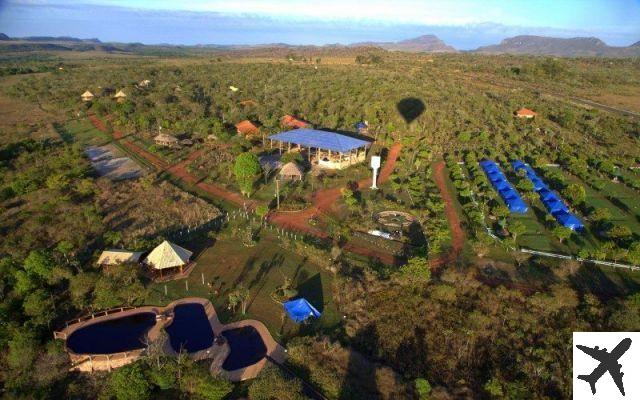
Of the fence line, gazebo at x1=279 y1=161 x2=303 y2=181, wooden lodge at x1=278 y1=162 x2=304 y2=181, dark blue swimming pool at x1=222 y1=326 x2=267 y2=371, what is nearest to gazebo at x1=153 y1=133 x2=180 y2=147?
→ wooden lodge at x1=278 y1=162 x2=304 y2=181

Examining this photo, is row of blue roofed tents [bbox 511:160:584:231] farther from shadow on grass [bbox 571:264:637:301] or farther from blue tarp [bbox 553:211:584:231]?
shadow on grass [bbox 571:264:637:301]

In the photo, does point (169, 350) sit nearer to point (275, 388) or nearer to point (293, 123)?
point (275, 388)

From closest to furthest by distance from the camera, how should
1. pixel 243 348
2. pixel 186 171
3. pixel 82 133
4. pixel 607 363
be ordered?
pixel 607 363
pixel 243 348
pixel 186 171
pixel 82 133

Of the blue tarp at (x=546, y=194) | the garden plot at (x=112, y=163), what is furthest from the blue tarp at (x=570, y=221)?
the garden plot at (x=112, y=163)

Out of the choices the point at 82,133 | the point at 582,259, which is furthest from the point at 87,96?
the point at 582,259

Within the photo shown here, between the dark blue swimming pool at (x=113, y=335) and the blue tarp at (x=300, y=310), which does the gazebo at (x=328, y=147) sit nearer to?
the blue tarp at (x=300, y=310)

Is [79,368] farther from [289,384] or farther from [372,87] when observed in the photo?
[372,87]
